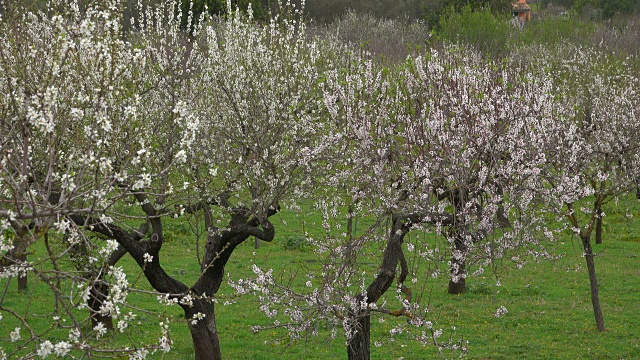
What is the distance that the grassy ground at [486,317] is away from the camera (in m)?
17.8

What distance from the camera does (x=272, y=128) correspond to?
15320mm

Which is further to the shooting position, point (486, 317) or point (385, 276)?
point (486, 317)

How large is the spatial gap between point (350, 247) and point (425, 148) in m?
2.07

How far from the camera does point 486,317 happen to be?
20828 mm

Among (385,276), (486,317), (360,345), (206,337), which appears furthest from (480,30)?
(360,345)

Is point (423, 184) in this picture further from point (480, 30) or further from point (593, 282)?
point (480, 30)

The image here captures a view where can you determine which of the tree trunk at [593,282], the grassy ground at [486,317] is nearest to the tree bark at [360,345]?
the grassy ground at [486,317]

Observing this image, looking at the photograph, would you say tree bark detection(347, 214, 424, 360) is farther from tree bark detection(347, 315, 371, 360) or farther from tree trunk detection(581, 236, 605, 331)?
tree trunk detection(581, 236, 605, 331)

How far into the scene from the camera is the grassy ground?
17.8 metres

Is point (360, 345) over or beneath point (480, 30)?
over

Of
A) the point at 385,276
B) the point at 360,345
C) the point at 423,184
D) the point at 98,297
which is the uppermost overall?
the point at 423,184

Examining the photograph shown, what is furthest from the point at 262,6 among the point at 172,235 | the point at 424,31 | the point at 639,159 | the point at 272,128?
the point at 272,128

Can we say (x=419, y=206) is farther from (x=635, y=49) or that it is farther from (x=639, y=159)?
(x=635, y=49)

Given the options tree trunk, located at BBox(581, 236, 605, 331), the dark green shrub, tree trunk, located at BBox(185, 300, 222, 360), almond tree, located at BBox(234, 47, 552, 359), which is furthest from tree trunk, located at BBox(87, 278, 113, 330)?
the dark green shrub
